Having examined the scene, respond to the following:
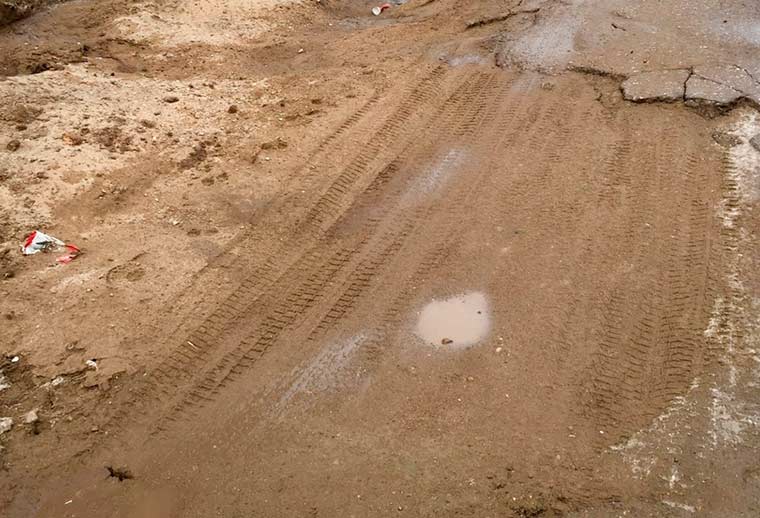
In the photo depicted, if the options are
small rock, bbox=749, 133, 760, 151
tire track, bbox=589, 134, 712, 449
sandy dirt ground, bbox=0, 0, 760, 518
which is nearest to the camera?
sandy dirt ground, bbox=0, 0, 760, 518

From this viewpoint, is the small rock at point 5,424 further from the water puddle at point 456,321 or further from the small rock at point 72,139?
the small rock at point 72,139

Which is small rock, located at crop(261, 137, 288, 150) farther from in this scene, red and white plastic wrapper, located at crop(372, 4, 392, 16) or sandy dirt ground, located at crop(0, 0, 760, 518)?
A: red and white plastic wrapper, located at crop(372, 4, 392, 16)

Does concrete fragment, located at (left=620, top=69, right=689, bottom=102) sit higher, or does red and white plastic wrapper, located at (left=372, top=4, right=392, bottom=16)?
red and white plastic wrapper, located at (left=372, top=4, right=392, bottom=16)

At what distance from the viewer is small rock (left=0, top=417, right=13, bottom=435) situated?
3.68m

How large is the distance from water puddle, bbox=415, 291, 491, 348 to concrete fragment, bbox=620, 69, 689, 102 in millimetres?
2878

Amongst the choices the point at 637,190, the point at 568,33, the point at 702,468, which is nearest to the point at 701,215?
the point at 637,190

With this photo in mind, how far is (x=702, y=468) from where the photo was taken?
10.9 feet

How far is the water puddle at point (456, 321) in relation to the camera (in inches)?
164

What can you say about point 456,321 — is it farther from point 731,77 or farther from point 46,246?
point 731,77

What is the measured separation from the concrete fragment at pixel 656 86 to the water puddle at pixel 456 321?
9.44 ft

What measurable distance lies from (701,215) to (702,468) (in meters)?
2.14

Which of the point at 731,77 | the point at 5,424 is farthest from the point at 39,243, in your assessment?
the point at 731,77

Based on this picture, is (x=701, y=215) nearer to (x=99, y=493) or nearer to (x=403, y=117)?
(x=403, y=117)

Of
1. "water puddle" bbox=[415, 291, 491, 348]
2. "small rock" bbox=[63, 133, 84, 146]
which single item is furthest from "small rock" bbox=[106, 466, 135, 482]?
"small rock" bbox=[63, 133, 84, 146]
